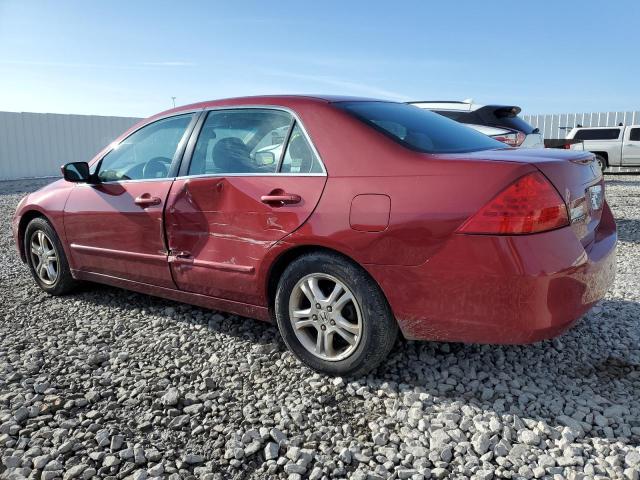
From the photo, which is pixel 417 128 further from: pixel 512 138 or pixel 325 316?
pixel 512 138

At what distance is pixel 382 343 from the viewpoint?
2643mm

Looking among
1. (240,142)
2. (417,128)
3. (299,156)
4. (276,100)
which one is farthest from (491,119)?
(299,156)

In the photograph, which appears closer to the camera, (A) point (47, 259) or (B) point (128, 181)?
(B) point (128, 181)

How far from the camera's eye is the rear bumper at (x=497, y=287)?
2.25 m

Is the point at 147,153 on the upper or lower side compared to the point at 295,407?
upper

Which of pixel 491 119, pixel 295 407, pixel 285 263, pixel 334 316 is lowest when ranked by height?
pixel 295 407

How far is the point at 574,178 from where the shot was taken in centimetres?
251

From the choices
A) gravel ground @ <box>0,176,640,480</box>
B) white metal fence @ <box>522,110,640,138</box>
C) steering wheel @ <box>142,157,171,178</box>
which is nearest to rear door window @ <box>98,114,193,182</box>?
steering wheel @ <box>142,157,171,178</box>

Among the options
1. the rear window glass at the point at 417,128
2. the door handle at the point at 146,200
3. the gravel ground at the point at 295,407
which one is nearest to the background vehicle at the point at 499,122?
the gravel ground at the point at 295,407

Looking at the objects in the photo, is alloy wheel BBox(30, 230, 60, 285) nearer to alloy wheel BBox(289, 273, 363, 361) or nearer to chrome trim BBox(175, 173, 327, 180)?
chrome trim BBox(175, 173, 327, 180)

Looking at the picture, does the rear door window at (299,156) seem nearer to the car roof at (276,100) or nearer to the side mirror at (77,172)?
the car roof at (276,100)

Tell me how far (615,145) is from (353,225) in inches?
699

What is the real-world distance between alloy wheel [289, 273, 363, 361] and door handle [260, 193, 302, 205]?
1.33 feet

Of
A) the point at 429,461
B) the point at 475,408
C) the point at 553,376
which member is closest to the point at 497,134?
the point at 553,376
